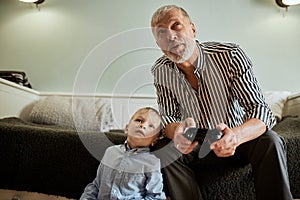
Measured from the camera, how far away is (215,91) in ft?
3.16

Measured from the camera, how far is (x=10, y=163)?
1.08 metres

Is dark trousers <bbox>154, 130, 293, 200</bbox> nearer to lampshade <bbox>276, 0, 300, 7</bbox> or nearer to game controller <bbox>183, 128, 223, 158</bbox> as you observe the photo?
game controller <bbox>183, 128, 223, 158</bbox>

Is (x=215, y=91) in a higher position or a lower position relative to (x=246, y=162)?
higher

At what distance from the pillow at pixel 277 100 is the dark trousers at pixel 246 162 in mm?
834

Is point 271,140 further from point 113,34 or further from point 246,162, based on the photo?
point 113,34

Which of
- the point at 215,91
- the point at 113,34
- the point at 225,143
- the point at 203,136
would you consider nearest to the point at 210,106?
the point at 215,91

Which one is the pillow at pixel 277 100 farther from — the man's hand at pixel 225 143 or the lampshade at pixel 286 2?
the man's hand at pixel 225 143

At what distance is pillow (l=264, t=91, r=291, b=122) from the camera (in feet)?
5.22

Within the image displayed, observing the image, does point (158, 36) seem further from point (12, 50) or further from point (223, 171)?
point (12, 50)

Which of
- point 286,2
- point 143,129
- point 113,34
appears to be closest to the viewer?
point 143,129

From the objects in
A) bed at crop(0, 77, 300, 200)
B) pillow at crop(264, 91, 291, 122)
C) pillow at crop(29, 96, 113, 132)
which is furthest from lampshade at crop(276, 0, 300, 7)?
pillow at crop(29, 96, 113, 132)

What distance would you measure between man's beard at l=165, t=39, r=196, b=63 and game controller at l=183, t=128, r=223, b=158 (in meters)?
0.26

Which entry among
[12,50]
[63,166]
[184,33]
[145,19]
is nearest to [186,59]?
[184,33]

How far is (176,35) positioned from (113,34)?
1.01 metres
